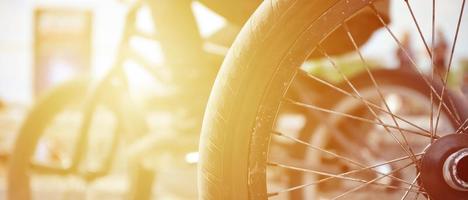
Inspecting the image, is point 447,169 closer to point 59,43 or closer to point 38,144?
point 38,144

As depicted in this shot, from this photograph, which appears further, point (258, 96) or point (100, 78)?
point (100, 78)

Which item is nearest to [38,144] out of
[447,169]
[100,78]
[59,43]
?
[100,78]

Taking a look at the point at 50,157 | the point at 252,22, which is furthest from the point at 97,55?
the point at 252,22

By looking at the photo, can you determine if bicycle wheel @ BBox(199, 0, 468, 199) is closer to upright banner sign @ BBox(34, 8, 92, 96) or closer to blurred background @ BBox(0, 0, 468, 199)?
blurred background @ BBox(0, 0, 468, 199)

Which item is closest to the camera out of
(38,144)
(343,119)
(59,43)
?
(343,119)

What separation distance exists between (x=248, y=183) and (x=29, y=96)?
722cm

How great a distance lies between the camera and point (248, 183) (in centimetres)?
100

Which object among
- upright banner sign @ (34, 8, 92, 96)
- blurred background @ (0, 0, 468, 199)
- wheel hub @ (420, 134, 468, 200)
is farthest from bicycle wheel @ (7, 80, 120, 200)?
upright banner sign @ (34, 8, 92, 96)

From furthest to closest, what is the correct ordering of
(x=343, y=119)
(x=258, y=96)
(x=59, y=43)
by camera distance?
(x=59, y=43)
(x=343, y=119)
(x=258, y=96)

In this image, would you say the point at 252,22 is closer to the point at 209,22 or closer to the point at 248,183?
the point at 248,183

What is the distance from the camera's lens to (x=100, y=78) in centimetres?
205

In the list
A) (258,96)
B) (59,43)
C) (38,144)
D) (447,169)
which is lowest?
(447,169)

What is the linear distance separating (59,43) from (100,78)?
6239 millimetres

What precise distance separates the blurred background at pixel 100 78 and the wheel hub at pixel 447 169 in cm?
89
